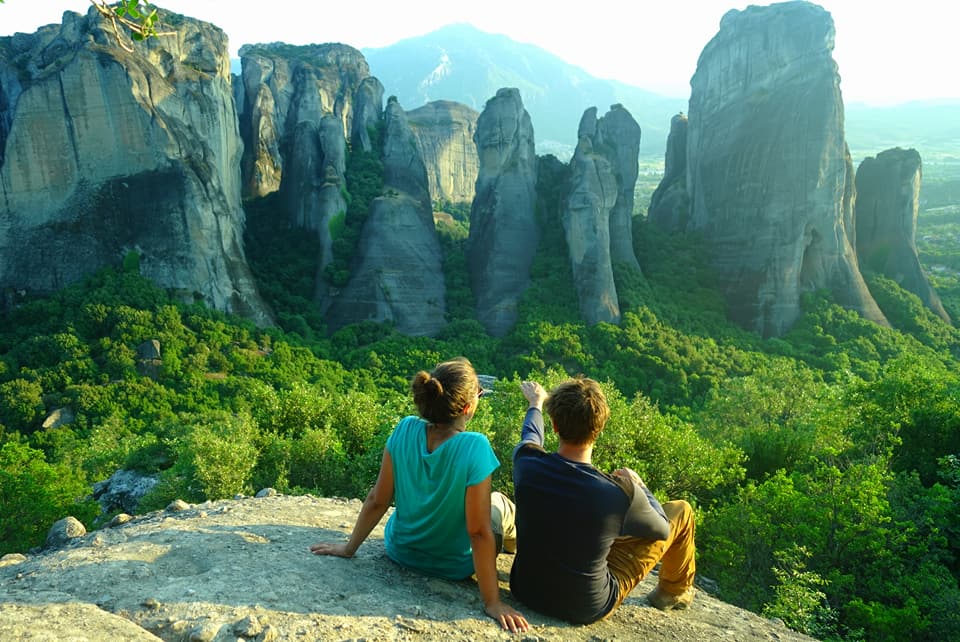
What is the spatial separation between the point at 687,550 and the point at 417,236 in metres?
38.0

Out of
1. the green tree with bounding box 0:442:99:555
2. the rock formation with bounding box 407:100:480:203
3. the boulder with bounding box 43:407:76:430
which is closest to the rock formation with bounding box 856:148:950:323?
the rock formation with bounding box 407:100:480:203

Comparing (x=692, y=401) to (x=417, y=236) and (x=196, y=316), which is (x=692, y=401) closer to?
(x=417, y=236)

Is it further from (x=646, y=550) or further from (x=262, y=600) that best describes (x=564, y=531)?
(x=262, y=600)

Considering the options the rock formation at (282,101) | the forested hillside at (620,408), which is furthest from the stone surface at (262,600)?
the rock formation at (282,101)

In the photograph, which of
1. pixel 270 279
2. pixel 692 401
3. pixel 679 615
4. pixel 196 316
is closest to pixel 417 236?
pixel 270 279

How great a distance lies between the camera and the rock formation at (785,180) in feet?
125

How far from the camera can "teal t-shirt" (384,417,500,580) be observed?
4.18 meters

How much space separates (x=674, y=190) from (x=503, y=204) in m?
15.4

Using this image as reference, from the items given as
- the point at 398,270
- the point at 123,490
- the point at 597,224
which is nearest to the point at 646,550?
the point at 123,490

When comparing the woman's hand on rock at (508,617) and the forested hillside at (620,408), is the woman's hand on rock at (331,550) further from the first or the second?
the forested hillside at (620,408)

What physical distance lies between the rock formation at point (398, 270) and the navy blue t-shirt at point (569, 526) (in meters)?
32.6

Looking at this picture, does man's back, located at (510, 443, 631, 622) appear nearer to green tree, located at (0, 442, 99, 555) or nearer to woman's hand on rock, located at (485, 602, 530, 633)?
woman's hand on rock, located at (485, 602, 530, 633)

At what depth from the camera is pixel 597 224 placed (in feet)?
122

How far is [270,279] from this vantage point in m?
39.4
